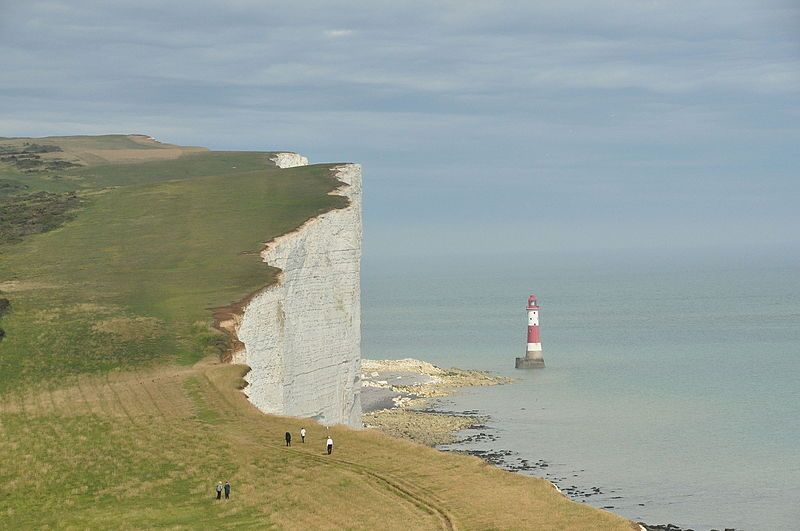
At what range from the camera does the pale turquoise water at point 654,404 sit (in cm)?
5375

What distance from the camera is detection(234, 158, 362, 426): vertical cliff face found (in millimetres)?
50281

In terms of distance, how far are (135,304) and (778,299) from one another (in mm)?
154917

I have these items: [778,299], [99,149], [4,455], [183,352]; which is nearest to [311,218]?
[183,352]

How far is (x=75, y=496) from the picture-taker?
33938 millimetres

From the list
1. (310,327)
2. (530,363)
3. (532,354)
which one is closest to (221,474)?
(310,327)

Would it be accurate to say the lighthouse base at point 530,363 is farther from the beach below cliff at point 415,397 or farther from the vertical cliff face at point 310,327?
the vertical cliff face at point 310,327

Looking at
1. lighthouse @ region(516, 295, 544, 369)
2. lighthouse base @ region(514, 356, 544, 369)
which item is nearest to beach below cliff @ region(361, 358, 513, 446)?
lighthouse base @ region(514, 356, 544, 369)

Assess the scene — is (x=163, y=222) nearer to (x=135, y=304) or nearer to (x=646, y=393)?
(x=135, y=304)

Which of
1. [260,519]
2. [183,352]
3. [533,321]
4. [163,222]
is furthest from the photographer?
[533,321]

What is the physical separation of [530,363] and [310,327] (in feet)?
Result: 150

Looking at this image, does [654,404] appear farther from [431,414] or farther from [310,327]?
[310,327]

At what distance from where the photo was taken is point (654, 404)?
80.0 m

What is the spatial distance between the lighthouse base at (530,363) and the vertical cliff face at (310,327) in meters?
36.4

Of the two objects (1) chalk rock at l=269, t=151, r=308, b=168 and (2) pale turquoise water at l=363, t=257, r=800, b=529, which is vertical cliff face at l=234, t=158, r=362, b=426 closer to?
(2) pale turquoise water at l=363, t=257, r=800, b=529
